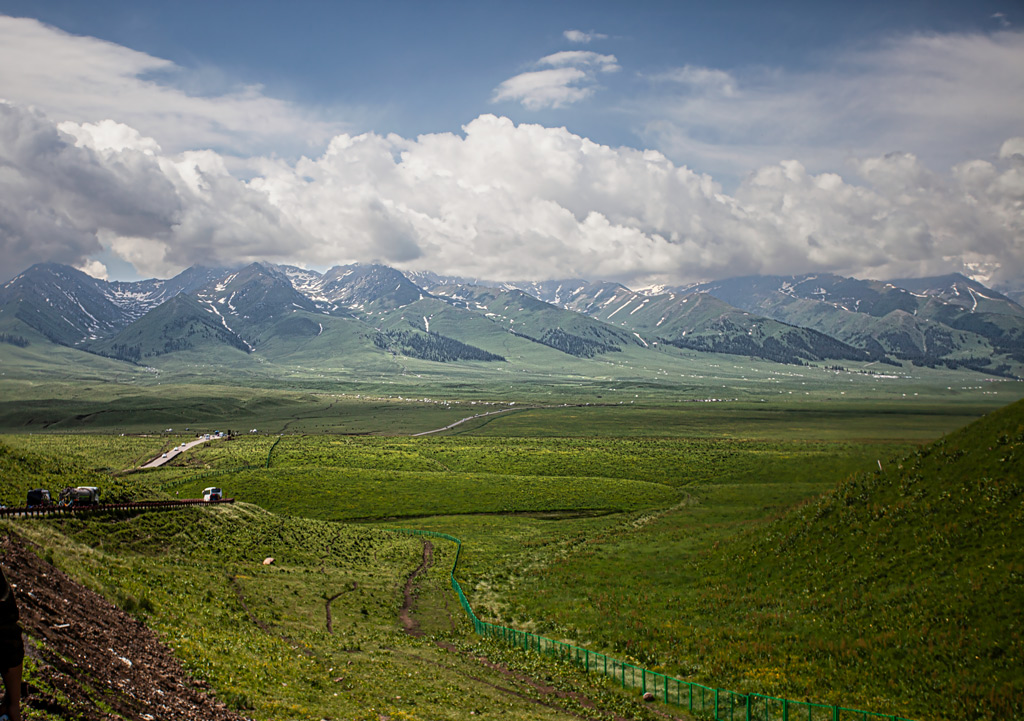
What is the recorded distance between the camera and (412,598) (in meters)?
42.9

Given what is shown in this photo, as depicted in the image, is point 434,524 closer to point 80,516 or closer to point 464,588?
point 464,588

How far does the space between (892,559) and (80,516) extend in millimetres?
52621

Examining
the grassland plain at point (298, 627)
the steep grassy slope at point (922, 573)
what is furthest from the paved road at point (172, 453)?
the steep grassy slope at point (922, 573)

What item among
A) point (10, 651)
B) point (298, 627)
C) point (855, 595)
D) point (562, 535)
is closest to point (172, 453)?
point (562, 535)

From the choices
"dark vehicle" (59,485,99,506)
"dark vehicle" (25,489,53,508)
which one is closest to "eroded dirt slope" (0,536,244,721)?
"dark vehicle" (25,489,53,508)

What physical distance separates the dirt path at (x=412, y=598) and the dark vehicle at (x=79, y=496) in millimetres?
23557

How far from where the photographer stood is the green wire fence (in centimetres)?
2353

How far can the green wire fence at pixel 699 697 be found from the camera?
23531 mm

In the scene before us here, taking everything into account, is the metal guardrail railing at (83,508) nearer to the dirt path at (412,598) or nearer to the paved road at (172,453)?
the dirt path at (412,598)

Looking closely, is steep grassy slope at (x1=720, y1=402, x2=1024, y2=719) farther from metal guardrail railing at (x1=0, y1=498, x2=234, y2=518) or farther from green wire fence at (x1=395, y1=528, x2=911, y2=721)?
metal guardrail railing at (x1=0, y1=498, x2=234, y2=518)

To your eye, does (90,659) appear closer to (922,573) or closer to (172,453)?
(922,573)

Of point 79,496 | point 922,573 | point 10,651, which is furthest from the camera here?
point 79,496

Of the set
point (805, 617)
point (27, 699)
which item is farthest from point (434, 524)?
point (27, 699)

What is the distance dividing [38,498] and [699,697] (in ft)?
142
